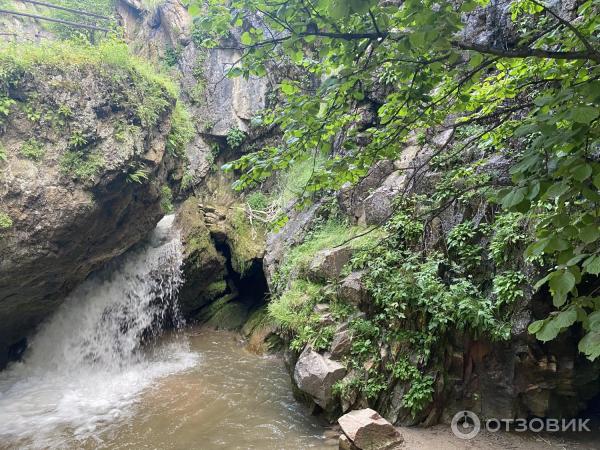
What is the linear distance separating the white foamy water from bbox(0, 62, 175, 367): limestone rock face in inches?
28.9

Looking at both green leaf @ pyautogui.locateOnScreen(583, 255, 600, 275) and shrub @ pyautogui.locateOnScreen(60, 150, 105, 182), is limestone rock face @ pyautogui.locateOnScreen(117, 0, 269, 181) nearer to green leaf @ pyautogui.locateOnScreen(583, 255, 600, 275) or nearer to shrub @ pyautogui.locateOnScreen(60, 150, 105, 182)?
shrub @ pyautogui.locateOnScreen(60, 150, 105, 182)

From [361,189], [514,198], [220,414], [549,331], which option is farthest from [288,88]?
[361,189]

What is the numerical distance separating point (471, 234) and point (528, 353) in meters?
1.66

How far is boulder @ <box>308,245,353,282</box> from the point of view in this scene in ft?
21.2

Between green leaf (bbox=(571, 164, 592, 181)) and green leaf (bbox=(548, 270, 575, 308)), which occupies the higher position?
green leaf (bbox=(571, 164, 592, 181))

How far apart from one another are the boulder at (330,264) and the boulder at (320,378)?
1.49m

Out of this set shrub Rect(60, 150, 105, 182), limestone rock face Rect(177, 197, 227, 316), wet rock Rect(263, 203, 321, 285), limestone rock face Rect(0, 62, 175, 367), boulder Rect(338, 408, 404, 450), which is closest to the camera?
boulder Rect(338, 408, 404, 450)

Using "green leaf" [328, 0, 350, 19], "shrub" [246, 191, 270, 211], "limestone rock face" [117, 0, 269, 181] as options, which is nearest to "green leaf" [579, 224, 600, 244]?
"green leaf" [328, 0, 350, 19]

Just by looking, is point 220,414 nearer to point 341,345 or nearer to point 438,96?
point 341,345

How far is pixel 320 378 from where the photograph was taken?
5.20m

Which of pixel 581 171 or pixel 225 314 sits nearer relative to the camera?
pixel 581 171

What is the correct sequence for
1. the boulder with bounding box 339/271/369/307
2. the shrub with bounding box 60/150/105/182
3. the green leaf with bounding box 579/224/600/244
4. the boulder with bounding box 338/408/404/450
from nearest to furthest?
the green leaf with bounding box 579/224/600/244 < the boulder with bounding box 338/408/404/450 < the boulder with bounding box 339/271/369/307 < the shrub with bounding box 60/150/105/182

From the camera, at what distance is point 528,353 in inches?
182

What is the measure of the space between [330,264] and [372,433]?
278 cm
